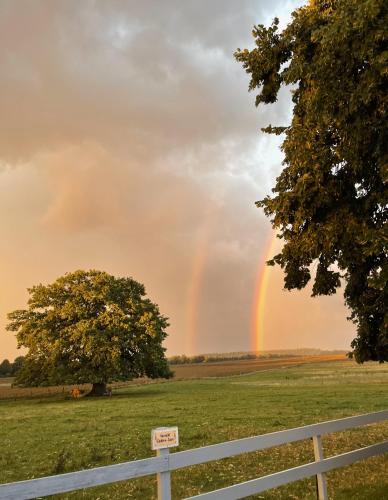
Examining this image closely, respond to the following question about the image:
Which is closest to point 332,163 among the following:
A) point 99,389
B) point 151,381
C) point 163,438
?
point 163,438

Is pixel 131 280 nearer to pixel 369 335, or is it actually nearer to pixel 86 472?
pixel 369 335

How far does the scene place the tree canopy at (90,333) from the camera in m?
50.1

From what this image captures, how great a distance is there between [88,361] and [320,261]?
4093 centimetres

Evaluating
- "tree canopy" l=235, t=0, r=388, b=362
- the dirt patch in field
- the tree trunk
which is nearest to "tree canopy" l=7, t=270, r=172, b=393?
the tree trunk

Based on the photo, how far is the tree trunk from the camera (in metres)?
54.1

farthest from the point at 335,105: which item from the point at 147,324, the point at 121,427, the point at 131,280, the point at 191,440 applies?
the point at 131,280

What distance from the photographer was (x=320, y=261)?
15375mm

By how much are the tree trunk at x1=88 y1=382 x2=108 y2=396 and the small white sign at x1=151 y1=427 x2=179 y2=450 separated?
5072 centimetres

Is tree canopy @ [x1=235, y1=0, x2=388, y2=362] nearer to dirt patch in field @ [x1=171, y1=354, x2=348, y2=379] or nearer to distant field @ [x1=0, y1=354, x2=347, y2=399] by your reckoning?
distant field @ [x1=0, y1=354, x2=347, y2=399]

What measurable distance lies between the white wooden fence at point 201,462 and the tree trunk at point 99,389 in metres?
48.3

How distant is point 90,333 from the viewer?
49906 mm

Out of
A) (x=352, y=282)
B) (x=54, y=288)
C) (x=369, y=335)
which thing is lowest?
(x=369, y=335)

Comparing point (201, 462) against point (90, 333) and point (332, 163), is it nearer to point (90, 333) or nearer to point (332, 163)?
point (332, 163)

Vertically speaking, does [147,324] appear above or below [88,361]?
above
